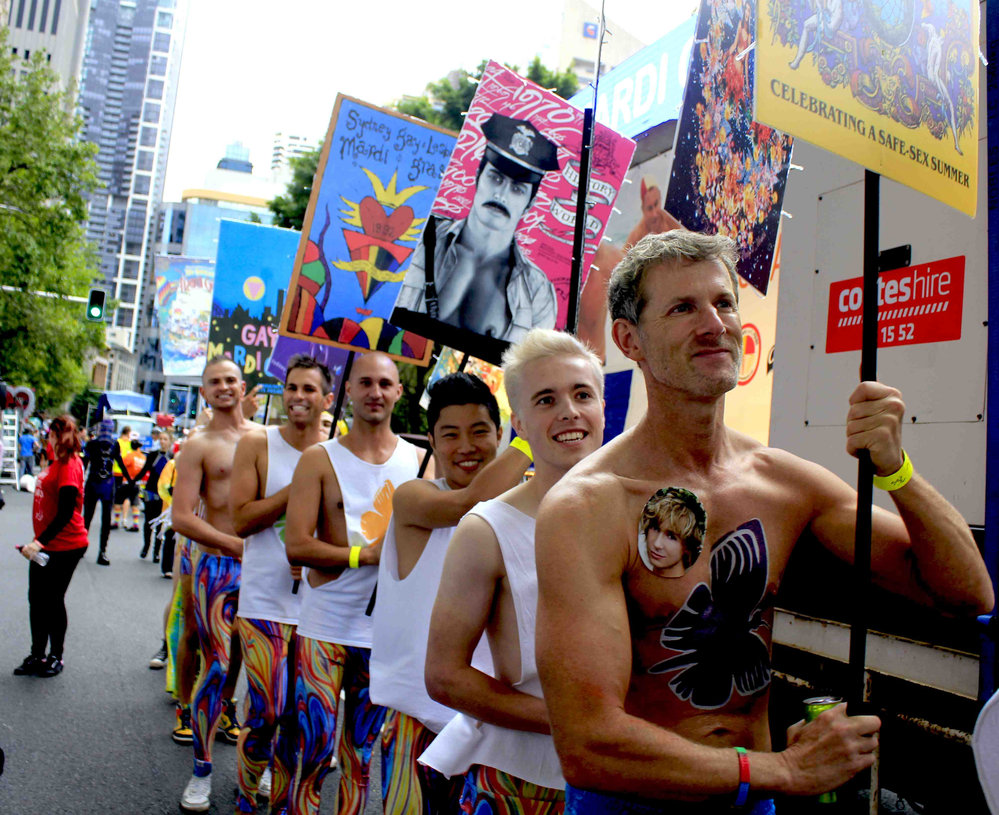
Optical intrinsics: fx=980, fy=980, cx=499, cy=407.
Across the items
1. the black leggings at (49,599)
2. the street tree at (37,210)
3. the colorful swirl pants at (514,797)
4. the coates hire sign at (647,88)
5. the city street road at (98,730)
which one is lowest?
the city street road at (98,730)

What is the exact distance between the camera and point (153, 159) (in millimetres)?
183875

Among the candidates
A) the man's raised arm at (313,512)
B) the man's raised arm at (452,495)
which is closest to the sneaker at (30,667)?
the man's raised arm at (313,512)

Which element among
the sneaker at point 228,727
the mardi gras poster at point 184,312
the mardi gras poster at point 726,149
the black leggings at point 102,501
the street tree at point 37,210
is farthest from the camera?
the street tree at point 37,210

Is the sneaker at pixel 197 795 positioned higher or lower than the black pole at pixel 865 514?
lower

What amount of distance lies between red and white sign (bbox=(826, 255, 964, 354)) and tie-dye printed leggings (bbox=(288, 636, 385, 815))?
7.32 ft

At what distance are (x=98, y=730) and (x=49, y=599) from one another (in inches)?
66.5

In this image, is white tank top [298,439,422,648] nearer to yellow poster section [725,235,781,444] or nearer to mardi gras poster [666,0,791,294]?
mardi gras poster [666,0,791,294]

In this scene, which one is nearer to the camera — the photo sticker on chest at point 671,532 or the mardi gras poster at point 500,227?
the photo sticker on chest at point 671,532

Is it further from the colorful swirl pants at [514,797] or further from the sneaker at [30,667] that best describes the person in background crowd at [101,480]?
the colorful swirl pants at [514,797]

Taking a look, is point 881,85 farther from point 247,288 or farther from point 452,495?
point 247,288

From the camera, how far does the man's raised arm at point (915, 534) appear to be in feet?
6.20

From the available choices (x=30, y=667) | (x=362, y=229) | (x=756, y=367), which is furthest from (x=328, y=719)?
(x=30, y=667)

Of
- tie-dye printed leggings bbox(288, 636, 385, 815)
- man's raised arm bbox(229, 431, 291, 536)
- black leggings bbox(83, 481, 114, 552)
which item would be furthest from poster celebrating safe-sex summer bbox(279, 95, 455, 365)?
black leggings bbox(83, 481, 114, 552)

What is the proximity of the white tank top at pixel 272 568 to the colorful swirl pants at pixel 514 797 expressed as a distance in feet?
7.02
